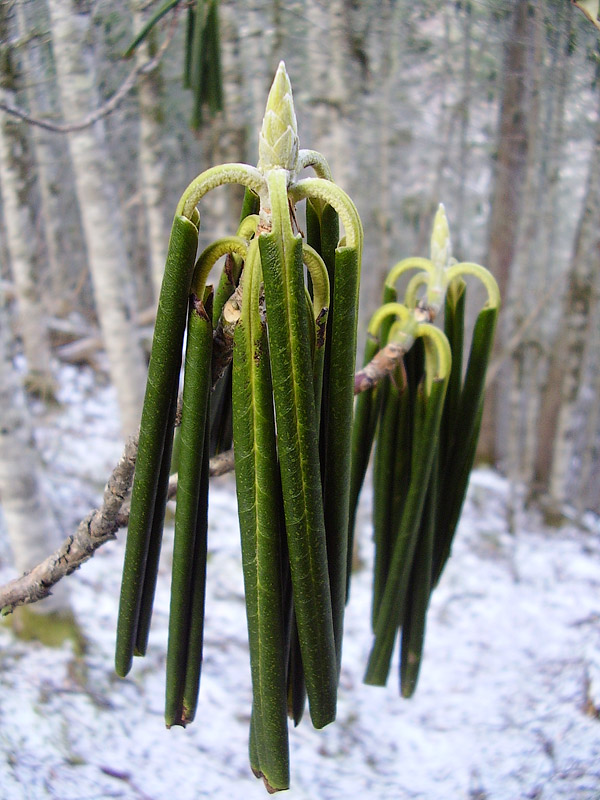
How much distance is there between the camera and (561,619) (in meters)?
1.81

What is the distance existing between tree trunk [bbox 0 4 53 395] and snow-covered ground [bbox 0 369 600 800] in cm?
54

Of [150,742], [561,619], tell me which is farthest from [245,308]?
[561,619]

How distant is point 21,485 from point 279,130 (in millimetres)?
1195

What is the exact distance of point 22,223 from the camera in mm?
1994

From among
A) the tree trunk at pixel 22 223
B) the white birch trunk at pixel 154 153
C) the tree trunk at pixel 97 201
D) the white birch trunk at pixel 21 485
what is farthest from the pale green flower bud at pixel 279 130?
the white birch trunk at pixel 154 153

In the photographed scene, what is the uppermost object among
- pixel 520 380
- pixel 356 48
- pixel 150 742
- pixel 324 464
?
pixel 356 48

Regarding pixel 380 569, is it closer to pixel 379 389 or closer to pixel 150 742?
pixel 379 389

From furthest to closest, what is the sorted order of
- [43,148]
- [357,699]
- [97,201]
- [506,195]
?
1. [506,195]
2. [43,148]
3. [97,201]
4. [357,699]

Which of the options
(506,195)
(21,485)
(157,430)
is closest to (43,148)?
(21,485)

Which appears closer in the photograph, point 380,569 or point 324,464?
point 324,464

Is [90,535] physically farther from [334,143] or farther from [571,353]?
[571,353]

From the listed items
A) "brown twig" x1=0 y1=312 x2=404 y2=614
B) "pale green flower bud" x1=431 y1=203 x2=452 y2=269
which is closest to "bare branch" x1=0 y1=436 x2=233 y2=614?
"brown twig" x1=0 y1=312 x2=404 y2=614

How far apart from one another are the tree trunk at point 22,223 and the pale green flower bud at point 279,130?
0.70 meters

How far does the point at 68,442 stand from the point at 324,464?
249 cm
